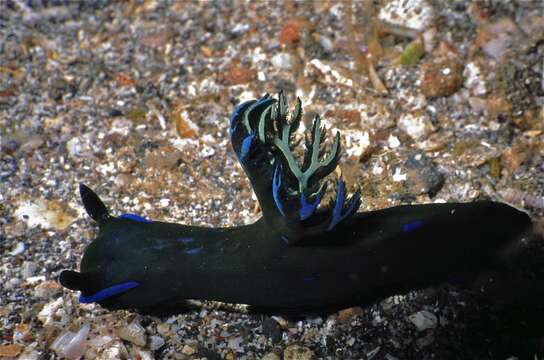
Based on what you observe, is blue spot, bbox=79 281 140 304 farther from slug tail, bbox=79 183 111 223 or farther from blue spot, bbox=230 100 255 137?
blue spot, bbox=230 100 255 137

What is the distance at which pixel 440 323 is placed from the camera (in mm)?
3113

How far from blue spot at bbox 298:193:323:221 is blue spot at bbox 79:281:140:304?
0.97m

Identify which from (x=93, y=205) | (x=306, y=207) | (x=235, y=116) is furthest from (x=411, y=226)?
(x=93, y=205)

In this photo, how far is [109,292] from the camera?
2891mm

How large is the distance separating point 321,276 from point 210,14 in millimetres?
2947

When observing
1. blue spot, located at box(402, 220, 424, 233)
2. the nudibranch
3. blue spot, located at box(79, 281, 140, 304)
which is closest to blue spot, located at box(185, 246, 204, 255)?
the nudibranch

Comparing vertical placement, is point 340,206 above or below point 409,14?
below

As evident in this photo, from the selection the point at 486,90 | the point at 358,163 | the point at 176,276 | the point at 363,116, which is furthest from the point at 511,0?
the point at 176,276

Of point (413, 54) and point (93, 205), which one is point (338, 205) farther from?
point (413, 54)

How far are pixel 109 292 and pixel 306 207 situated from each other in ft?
3.78

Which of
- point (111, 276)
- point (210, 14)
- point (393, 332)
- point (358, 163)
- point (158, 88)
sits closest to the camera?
point (111, 276)

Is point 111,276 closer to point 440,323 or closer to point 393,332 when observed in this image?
point 393,332

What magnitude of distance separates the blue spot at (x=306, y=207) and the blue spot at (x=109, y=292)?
97cm

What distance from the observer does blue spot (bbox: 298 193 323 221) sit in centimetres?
271
